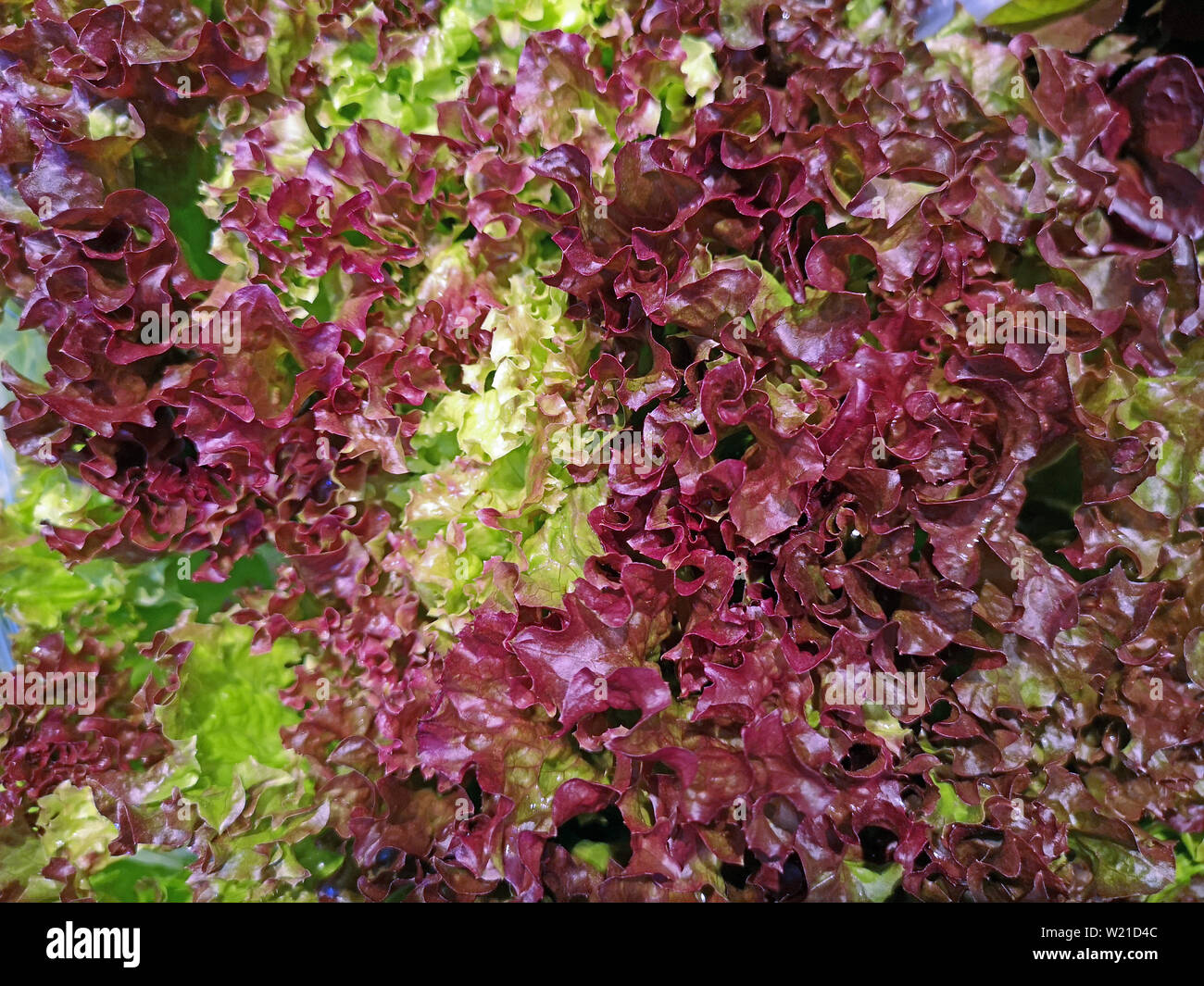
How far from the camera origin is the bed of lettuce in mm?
1083

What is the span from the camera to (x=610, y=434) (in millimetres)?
1172

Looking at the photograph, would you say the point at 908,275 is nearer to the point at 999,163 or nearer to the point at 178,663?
the point at 999,163

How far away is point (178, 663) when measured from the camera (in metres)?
1.30

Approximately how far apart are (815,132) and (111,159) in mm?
1055

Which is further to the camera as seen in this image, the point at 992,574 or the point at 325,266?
the point at 325,266

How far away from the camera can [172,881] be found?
51.0 inches

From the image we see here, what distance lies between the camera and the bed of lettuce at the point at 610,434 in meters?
1.08

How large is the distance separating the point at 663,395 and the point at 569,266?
0.77 ft

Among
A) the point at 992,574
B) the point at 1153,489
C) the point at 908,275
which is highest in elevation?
the point at 908,275

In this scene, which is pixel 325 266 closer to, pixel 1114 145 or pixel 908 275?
pixel 908 275

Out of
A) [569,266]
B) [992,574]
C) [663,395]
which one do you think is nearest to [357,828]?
[663,395]
